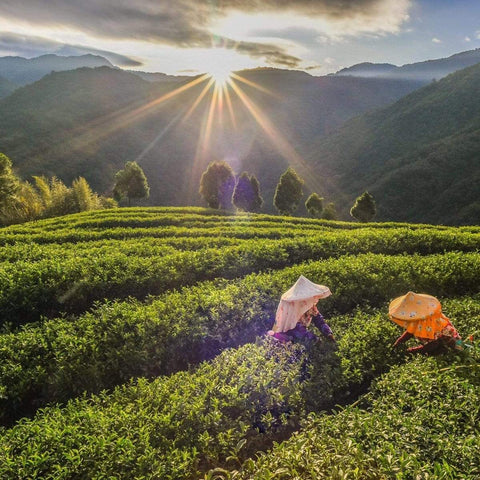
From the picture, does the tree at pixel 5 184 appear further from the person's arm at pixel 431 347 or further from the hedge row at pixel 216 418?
the person's arm at pixel 431 347

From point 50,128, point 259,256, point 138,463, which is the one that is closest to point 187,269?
point 259,256

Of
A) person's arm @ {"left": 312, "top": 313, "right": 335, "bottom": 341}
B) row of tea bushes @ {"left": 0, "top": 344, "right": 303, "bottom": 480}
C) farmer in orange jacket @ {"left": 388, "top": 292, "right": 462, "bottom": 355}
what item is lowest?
row of tea bushes @ {"left": 0, "top": 344, "right": 303, "bottom": 480}

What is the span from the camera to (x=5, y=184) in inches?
1375

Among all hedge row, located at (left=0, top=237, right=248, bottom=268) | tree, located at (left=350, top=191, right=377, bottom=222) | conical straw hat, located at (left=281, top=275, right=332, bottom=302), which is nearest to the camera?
conical straw hat, located at (left=281, top=275, right=332, bottom=302)

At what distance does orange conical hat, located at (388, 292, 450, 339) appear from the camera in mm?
7715

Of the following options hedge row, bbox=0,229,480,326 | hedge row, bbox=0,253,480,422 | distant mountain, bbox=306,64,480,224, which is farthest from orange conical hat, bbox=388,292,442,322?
distant mountain, bbox=306,64,480,224

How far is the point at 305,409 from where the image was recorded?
660 centimetres

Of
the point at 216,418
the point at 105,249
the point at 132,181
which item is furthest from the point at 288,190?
the point at 216,418

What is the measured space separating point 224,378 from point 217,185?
47.7 m

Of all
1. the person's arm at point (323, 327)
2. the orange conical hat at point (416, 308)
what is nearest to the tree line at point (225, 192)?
the person's arm at point (323, 327)

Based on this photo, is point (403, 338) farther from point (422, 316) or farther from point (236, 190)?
point (236, 190)

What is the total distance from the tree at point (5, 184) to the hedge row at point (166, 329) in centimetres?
3168

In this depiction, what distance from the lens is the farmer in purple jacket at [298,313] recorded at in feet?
27.4

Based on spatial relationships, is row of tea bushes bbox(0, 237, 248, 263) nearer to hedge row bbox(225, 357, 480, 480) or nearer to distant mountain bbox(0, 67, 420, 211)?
hedge row bbox(225, 357, 480, 480)
